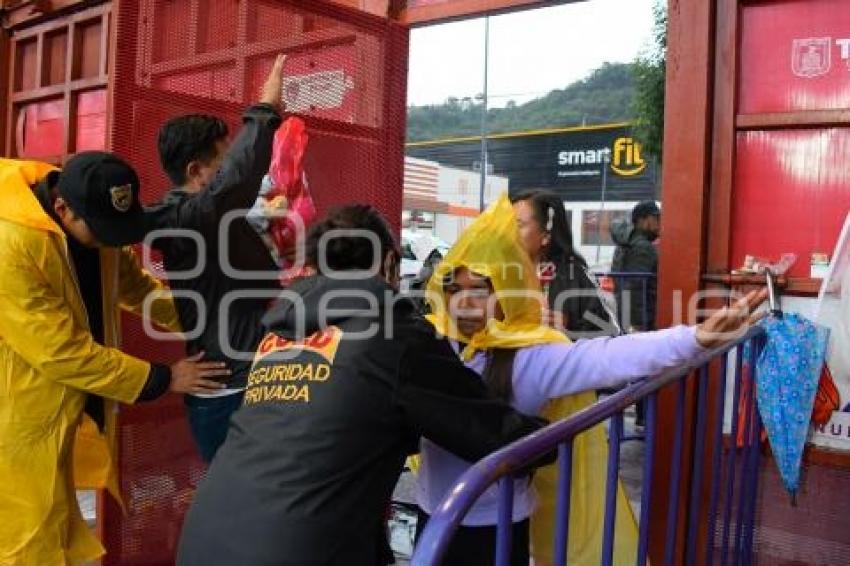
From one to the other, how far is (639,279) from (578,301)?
6.94ft

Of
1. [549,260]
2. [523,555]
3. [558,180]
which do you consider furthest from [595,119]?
[523,555]

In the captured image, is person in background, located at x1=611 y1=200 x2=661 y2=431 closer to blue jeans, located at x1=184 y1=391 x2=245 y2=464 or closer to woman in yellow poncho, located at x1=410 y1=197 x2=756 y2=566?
woman in yellow poncho, located at x1=410 y1=197 x2=756 y2=566

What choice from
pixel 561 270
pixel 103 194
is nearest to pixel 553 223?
pixel 561 270

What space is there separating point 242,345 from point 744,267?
1809 millimetres

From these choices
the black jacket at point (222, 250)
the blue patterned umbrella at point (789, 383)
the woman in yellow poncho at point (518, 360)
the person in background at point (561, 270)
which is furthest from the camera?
the person in background at point (561, 270)

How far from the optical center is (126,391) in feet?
7.64

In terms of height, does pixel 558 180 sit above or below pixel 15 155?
above

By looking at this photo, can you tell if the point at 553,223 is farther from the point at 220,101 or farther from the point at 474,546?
the point at 474,546

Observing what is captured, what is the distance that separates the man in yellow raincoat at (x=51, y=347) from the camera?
2.18m

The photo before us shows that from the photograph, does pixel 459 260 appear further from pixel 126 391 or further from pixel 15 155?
pixel 15 155

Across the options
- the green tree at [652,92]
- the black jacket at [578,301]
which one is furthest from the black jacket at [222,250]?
the green tree at [652,92]

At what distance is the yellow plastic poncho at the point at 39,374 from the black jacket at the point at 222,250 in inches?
10.7

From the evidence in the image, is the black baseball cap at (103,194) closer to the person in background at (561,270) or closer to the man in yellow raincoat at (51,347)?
the man in yellow raincoat at (51,347)

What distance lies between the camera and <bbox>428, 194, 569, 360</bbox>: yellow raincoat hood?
84.4 inches
